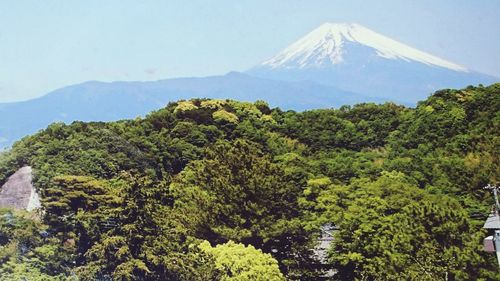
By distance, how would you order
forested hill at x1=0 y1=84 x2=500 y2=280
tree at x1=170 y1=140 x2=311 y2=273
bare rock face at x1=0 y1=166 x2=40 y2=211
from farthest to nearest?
bare rock face at x1=0 y1=166 x2=40 y2=211 → tree at x1=170 y1=140 x2=311 y2=273 → forested hill at x1=0 y1=84 x2=500 y2=280

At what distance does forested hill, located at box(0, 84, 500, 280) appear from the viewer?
1462cm

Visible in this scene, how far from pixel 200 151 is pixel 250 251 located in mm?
11869

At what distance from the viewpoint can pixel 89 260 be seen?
15906 mm

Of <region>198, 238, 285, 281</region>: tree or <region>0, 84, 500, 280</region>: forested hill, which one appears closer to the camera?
<region>198, 238, 285, 281</region>: tree

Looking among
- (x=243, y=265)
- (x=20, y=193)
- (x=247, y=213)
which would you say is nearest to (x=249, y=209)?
(x=247, y=213)

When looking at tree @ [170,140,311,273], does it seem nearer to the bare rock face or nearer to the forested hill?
the forested hill

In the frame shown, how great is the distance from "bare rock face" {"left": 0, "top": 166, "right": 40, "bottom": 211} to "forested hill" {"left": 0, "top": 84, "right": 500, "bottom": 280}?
389mm

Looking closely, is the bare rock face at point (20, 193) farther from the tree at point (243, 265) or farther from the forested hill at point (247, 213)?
the tree at point (243, 265)

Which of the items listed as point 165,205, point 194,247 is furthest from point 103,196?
point 194,247

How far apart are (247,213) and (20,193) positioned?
834 cm

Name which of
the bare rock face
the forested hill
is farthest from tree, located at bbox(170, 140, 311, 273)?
the bare rock face

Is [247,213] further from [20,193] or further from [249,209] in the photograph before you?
[20,193]

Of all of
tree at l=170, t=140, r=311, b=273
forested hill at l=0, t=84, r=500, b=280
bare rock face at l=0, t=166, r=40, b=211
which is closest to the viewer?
forested hill at l=0, t=84, r=500, b=280

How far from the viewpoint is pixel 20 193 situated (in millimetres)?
21281
